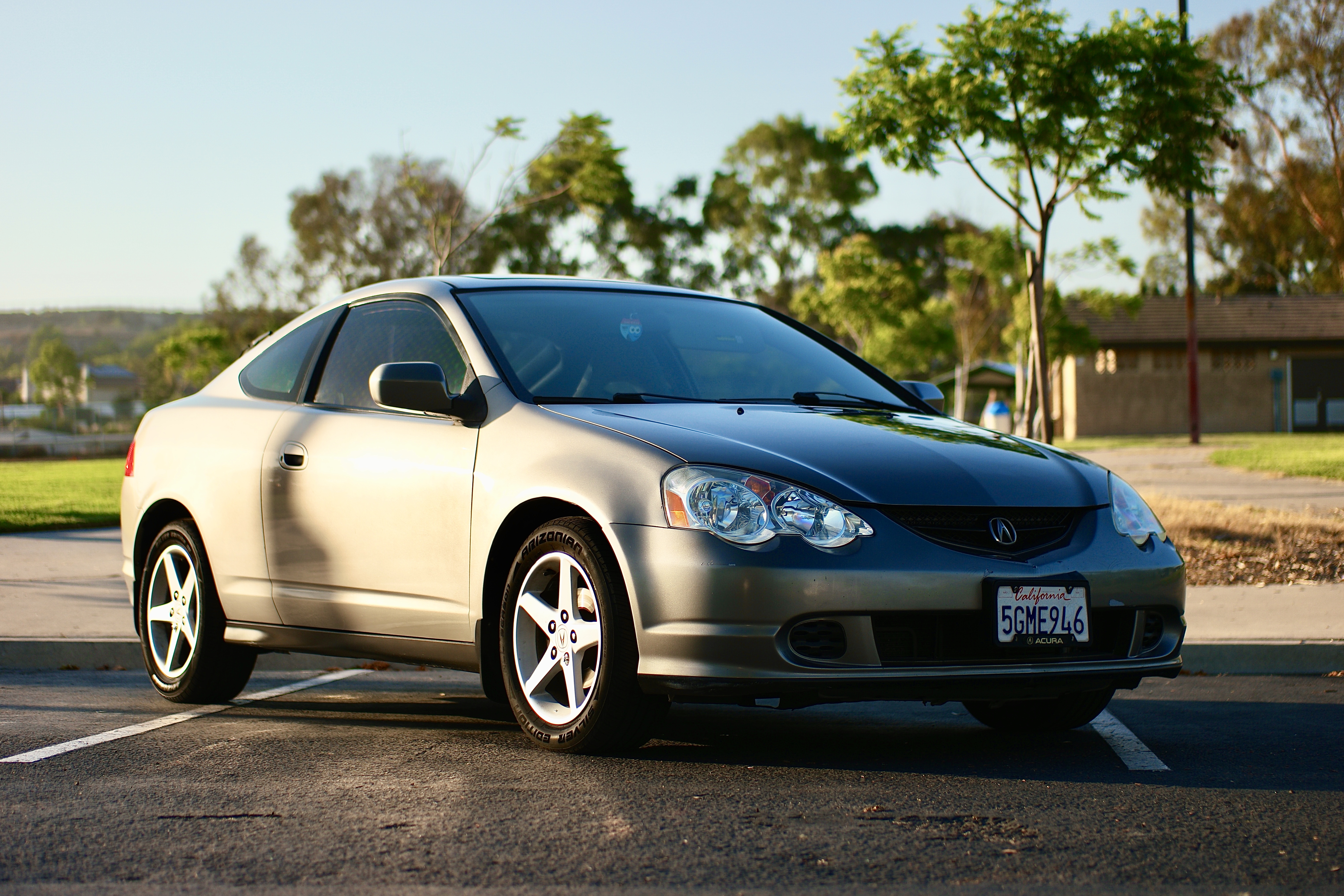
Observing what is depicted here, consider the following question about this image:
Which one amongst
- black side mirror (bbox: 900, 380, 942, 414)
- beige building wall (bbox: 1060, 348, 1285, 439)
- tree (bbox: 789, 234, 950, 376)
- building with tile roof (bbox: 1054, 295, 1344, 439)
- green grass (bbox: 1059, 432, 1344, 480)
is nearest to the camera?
black side mirror (bbox: 900, 380, 942, 414)

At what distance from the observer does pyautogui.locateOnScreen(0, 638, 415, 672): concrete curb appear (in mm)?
6895

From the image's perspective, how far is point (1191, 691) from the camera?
614cm

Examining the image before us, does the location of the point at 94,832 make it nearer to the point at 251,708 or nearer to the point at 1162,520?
the point at 251,708

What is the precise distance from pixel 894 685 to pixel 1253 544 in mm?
7313

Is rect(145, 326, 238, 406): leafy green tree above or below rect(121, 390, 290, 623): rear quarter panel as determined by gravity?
above

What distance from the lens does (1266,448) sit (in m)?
28.2

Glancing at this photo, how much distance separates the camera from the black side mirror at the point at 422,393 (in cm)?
461

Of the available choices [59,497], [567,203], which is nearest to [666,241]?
[567,203]

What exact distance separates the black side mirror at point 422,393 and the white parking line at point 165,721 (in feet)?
4.90

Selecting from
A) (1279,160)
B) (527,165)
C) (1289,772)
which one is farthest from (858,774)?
(1279,160)

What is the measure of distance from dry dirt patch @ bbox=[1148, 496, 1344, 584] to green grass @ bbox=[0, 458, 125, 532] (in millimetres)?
7821

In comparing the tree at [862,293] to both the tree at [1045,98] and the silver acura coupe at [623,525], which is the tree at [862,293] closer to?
the tree at [1045,98]

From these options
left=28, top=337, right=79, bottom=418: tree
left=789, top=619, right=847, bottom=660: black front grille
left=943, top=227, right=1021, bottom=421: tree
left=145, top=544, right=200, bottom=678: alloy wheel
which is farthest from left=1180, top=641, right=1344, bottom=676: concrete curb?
left=28, top=337, right=79, bottom=418: tree

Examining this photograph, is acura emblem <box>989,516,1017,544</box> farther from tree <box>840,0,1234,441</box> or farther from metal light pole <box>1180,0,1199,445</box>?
metal light pole <box>1180,0,1199,445</box>
